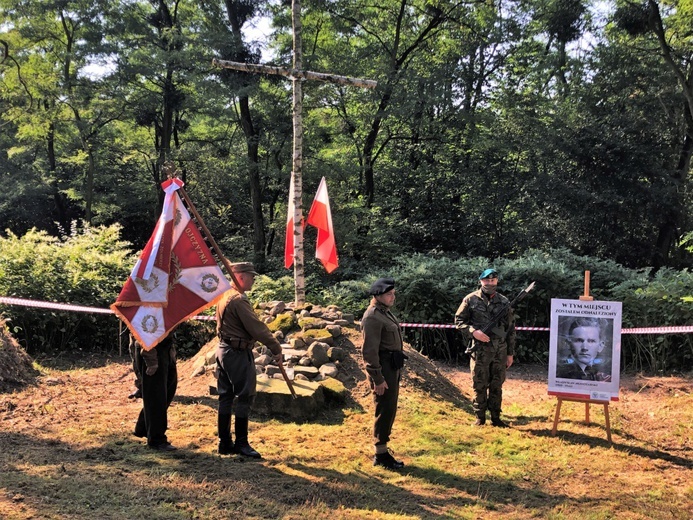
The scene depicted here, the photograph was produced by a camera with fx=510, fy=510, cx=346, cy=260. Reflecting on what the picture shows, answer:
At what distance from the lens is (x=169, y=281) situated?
503 cm

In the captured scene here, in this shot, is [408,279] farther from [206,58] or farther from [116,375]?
[206,58]

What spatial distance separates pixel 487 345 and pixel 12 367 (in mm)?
6445

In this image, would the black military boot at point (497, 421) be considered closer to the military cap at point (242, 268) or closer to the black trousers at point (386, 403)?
the black trousers at point (386, 403)

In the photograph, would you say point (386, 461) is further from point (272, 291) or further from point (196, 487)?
point (272, 291)

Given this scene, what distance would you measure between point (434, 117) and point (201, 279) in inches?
592

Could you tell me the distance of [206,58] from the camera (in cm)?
1703

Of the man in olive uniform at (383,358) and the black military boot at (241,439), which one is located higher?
the man in olive uniform at (383,358)

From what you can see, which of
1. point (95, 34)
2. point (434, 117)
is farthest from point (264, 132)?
point (95, 34)

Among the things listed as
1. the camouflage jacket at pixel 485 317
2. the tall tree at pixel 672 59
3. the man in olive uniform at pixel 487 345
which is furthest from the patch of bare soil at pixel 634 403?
the tall tree at pixel 672 59

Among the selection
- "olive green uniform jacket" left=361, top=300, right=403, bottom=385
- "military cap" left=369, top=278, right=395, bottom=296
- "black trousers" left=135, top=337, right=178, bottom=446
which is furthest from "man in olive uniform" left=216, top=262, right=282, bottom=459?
"military cap" left=369, top=278, right=395, bottom=296

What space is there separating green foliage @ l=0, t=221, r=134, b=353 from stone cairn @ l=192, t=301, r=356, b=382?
123 inches

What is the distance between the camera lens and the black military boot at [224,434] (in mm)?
4805

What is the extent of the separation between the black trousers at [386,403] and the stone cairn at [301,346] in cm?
198

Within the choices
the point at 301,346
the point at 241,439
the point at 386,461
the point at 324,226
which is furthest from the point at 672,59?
the point at 241,439
